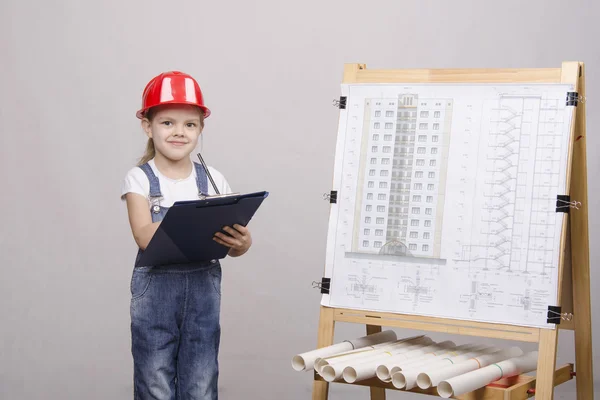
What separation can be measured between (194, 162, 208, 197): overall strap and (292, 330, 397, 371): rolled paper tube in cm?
53

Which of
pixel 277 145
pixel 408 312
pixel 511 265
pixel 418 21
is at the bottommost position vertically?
pixel 408 312

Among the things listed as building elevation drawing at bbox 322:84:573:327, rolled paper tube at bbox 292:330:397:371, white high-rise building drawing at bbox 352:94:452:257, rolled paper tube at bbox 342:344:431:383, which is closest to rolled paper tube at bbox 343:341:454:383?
rolled paper tube at bbox 342:344:431:383

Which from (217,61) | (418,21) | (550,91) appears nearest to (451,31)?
(418,21)

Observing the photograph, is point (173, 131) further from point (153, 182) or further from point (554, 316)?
point (554, 316)

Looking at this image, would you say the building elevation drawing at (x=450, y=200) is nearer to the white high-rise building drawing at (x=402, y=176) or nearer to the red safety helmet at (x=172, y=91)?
the white high-rise building drawing at (x=402, y=176)

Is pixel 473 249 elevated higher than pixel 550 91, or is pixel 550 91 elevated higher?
pixel 550 91

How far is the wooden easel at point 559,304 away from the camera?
6.90 feet

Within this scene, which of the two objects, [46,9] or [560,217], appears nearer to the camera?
[560,217]

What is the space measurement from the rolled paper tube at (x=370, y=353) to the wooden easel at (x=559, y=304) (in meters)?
0.07

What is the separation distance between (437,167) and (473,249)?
25 cm

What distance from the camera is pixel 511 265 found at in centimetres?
218

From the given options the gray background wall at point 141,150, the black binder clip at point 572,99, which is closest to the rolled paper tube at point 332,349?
the black binder clip at point 572,99

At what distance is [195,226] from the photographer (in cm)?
200

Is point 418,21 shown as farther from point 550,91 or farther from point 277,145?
point 550,91
